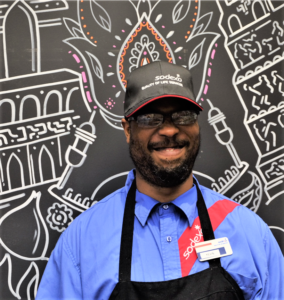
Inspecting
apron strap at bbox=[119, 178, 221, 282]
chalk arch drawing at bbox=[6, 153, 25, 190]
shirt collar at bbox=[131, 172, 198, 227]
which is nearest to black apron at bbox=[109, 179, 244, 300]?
apron strap at bbox=[119, 178, 221, 282]

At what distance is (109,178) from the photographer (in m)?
1.66

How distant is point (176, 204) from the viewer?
4.11ft

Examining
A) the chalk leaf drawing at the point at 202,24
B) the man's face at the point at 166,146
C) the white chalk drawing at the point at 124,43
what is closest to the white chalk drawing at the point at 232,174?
the white chalk drawing at the point at 124,43

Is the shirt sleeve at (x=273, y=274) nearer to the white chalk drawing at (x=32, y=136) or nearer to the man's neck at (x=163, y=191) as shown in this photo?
the man's neck at (x=163, y=191)

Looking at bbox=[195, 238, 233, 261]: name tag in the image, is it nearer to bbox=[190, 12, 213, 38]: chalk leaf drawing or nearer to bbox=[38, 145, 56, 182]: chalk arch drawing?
bbox=[38, 145, 56, 182]: chalk arch drawing

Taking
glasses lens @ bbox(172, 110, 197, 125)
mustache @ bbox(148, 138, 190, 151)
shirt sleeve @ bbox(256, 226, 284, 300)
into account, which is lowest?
shirt sleeve @ bbox(256, 226, 284, 300)

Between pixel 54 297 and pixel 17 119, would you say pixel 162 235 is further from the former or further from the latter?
pixel 17 119

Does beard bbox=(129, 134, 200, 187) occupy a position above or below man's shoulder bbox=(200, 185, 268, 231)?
above

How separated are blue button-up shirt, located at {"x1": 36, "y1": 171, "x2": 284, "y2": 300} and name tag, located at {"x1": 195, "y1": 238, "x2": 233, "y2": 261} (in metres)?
0.02

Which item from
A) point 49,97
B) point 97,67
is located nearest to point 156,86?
point 97,67

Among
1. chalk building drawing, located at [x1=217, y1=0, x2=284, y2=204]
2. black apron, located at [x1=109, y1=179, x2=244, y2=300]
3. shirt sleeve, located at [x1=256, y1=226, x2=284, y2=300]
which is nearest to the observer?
black apron, located at [x1=109, y1=179, x2=244, y2=300]

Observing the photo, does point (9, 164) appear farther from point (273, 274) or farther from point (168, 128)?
point (273, 274)

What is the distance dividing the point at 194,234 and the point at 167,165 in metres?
0.30

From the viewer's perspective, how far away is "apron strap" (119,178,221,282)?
3.82ft
